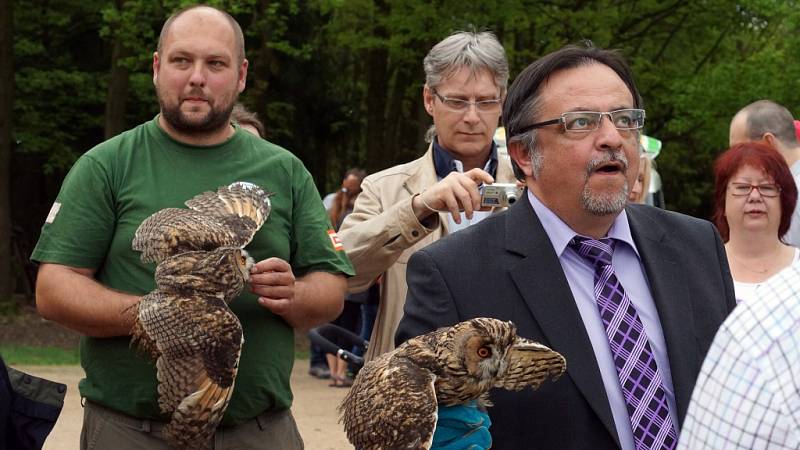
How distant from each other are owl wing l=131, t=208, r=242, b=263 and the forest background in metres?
14.8

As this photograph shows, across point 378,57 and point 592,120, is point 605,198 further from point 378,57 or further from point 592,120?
point 378,57

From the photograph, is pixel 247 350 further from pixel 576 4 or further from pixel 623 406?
pixel 576 4

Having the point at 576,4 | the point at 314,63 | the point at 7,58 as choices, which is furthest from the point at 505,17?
the point at 7,58

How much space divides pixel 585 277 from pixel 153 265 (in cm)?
145

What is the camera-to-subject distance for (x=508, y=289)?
3.24 m

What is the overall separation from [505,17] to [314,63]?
669 centimetres

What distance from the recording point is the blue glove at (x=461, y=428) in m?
2.79

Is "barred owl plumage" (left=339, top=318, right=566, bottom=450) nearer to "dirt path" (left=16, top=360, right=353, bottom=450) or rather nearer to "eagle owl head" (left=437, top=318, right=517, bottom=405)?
"eagle owl head" (left=437, top=318, right=517, bottom=405)

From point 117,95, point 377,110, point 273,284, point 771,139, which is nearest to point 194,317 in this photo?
point 273,284

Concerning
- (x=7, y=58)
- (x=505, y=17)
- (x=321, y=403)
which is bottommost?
(x=321, y=403)

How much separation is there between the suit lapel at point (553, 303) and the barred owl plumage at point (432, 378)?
28 cm

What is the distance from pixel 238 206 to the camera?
3770 millimetres

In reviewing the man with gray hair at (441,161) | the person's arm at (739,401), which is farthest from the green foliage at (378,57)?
the person's arm at (739,401)

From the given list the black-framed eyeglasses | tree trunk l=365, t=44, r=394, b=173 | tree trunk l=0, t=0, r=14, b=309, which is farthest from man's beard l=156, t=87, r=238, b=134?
tree trunk l=365, t=44, r=394, b=173
